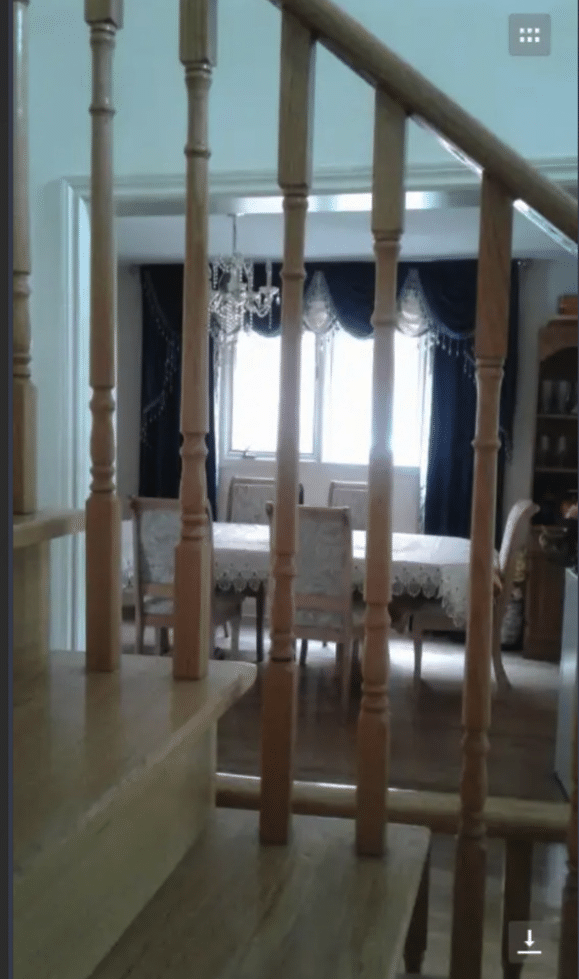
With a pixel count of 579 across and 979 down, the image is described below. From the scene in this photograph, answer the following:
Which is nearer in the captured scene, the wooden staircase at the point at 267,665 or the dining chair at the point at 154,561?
the wooden staircase at the point at 267,665

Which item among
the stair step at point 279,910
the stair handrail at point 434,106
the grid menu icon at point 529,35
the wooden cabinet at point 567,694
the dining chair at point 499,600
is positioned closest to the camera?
the stair step at point 279,910

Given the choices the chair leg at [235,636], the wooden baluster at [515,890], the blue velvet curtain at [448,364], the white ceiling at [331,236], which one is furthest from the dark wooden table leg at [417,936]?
the blue velvet curtain at [448,364]

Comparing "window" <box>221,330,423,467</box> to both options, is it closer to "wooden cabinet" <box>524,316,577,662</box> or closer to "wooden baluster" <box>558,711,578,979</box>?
"wooden cabinet" <box>524,316,577,662</box>

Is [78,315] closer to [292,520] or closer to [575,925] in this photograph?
[292,520]

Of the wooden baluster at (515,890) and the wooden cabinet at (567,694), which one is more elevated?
the wooden baluster at (515,890)

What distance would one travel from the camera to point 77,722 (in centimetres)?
110

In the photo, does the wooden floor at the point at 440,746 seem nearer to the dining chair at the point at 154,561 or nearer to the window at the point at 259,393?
the dining chair at the point at 154,561

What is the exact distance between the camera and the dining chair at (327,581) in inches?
167

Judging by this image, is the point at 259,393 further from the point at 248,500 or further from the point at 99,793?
the point at 99,793

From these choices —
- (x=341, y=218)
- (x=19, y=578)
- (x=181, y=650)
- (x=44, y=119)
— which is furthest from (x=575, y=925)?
(x=341, y=218)

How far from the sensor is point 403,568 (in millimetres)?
4352

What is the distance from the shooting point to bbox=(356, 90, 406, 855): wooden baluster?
3.87ft

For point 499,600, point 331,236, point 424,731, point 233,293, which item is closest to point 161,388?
point 331,236

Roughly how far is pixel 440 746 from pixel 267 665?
305 centimetres
